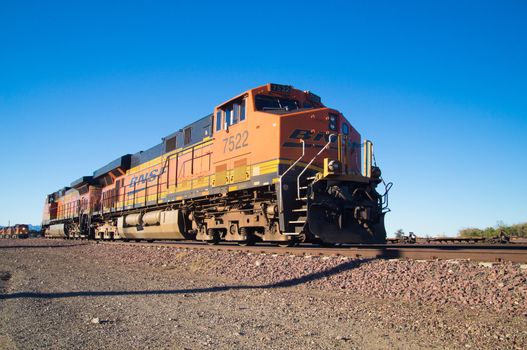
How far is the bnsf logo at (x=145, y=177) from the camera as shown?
57.8 ft

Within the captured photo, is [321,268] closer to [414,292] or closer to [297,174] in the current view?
[414,292]

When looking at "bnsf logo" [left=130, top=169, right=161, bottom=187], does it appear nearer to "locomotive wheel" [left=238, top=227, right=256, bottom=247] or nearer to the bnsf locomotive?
the bnsf locomotive

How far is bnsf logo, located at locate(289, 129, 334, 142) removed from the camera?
33.9 feet

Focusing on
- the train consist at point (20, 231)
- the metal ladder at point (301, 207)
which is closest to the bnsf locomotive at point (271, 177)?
the metal ladder at point (301, 207)

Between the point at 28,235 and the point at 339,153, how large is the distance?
47190mm

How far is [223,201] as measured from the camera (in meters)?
12.3

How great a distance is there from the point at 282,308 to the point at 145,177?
14.7m

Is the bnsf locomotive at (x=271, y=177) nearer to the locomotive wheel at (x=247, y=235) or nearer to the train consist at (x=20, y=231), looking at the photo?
the locomotive wheel at (x=247, y=235)

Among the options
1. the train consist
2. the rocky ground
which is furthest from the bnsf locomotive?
the train consist

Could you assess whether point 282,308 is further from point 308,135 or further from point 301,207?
point 308,135

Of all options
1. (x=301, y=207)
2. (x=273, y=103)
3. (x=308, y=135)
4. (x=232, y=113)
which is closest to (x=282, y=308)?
(x=301, y=207)

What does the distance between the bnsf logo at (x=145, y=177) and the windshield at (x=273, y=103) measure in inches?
304

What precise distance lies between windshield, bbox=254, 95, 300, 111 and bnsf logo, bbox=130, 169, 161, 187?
25.4 ft

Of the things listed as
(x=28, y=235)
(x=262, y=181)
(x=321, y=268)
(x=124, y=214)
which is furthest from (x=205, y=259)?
(x=28, y=235)
